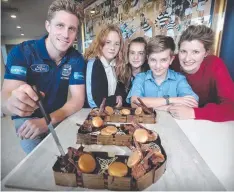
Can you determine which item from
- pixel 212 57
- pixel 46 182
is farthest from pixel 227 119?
pixel 46 182

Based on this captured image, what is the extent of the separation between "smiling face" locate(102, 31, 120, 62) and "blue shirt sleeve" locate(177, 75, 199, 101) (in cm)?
24

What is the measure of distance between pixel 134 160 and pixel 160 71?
0.40 metres

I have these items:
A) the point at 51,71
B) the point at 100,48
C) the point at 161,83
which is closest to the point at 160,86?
the point at 161,83

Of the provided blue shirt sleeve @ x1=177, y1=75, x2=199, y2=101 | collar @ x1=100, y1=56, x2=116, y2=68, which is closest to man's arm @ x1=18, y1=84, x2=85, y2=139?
collar @ x1=100, y1=56, x2=116, y2=68

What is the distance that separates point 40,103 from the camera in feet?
0.87

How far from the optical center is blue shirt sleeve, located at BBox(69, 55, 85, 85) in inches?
21.1

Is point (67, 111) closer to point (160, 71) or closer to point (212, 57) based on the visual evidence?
point (160, 71)

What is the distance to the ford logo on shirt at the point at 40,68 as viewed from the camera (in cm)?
48

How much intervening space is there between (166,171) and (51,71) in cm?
40

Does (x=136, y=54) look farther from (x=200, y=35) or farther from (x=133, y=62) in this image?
(x=200, y=35)

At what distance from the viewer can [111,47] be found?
1.98 feet

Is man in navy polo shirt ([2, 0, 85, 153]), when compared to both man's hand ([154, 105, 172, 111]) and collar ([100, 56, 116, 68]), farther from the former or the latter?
man's hand ([154, 105, 172, 111])

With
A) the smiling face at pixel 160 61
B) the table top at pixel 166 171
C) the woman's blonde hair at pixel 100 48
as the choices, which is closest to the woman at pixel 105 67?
the woman's blonde hair at pixel 100 48

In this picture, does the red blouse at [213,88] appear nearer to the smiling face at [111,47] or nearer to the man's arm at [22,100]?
the smiling face at [111,47]
